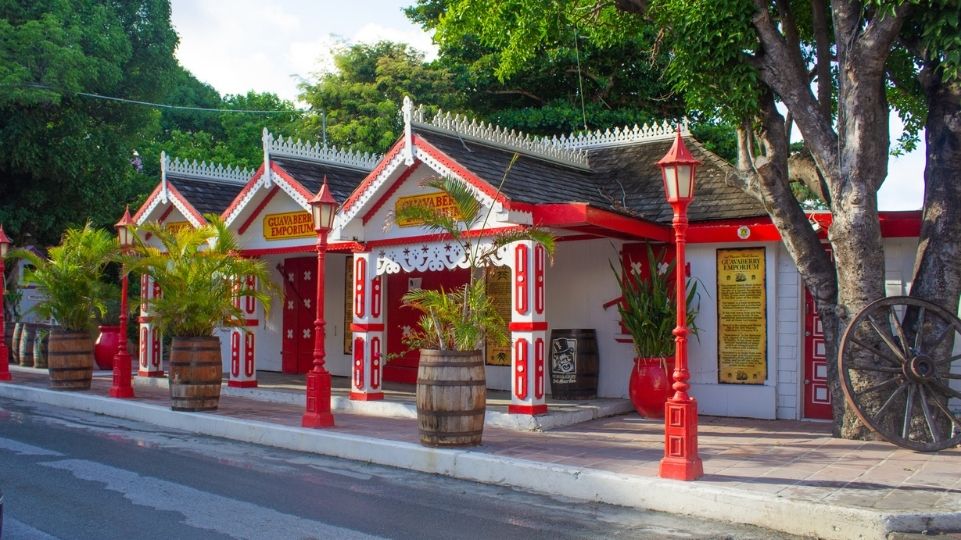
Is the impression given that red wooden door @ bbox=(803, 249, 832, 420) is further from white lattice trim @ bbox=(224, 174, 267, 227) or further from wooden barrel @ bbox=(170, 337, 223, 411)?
white lattice trim @ bbox=(224, 174, 267, 227)

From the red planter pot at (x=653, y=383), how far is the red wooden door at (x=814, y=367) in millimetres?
1917

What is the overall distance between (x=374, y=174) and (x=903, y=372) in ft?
23.0

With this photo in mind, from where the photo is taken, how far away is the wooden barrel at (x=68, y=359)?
48.3 ft

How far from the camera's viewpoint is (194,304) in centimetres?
1191

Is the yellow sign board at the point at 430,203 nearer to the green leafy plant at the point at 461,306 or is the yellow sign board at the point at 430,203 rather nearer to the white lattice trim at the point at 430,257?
the white lattice trim at the point at 430,257

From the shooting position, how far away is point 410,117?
1120 centimetres

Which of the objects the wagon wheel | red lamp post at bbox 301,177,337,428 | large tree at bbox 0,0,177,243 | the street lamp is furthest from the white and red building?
large tree at bbox 0,0,177,243

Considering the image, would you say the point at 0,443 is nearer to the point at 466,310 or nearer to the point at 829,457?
the point at 466,310

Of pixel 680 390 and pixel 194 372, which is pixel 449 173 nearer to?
pixel 680 390

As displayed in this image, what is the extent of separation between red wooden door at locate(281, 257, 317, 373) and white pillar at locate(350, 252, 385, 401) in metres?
4.83

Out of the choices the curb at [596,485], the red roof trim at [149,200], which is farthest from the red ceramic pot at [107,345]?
the curb at [596,485]

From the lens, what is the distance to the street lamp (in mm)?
7406

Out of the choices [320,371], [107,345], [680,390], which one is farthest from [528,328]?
[107,345]

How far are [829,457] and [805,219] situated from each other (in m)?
2.90
